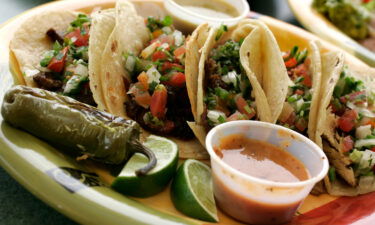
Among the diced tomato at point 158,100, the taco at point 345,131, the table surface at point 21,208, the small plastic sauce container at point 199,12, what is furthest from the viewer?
the small plastic sauce container at point 199,12

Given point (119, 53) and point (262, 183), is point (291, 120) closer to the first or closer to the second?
point (262, 183)

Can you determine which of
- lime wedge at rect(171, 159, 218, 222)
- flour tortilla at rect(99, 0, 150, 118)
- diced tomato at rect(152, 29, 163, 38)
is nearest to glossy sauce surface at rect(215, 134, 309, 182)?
lime wedge at rect(171, 159, 218, 222)

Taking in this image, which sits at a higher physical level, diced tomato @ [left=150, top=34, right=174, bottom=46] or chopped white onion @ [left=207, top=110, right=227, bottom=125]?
diced tomato @ [left=150, top=34, right=174, bottom=46]

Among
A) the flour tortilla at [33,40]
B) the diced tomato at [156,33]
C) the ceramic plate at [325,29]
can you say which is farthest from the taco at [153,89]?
the ceramic plate at [325,29]

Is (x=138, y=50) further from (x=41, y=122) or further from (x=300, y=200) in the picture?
(x=300, y=200)

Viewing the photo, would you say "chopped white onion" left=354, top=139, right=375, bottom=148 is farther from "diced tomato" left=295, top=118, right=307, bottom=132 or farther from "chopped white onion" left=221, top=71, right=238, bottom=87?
"chopped white onion" left=221, top=71, right=238, bottom=87

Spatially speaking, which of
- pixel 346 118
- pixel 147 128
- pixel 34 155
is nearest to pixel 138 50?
pixel 147 128

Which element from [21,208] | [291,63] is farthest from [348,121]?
[21,208]

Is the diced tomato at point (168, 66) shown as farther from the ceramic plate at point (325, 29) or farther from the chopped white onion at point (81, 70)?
the ceramic plate at point (325, 29)
